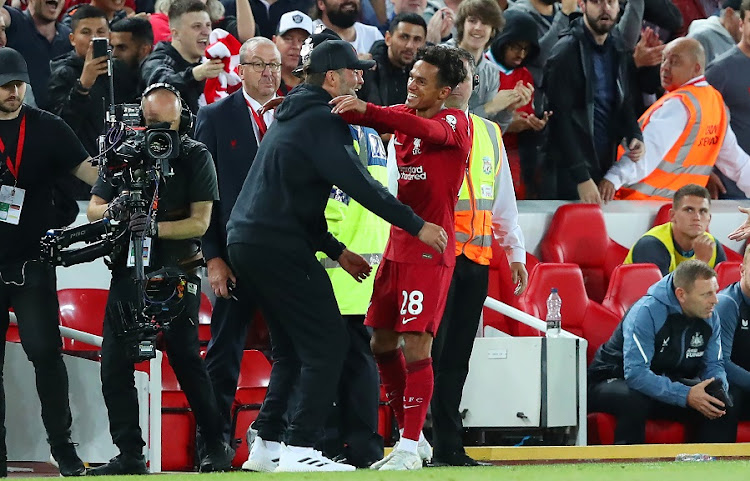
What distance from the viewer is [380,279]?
6.85 metres

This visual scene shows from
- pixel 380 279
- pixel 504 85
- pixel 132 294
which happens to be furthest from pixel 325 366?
pixel 504 85

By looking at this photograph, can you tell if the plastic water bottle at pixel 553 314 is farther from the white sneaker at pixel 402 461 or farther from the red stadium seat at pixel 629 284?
the white sneaker at pixel 402 461

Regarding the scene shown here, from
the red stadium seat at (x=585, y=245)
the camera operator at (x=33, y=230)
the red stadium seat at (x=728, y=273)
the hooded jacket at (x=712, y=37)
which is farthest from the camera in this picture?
the hooded jacket at (x=712, y=37)

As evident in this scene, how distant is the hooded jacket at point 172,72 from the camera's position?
8938mm

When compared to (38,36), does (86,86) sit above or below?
below

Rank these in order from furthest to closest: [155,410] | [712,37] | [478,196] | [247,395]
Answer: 1. [712,37]
2. [247,395]
3. [155,410]
4. [478,196]

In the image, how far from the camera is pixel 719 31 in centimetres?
1228

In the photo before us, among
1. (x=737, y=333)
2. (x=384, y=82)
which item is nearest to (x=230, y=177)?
(x=384, y=82)

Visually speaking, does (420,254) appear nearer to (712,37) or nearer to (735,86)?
(735,86)

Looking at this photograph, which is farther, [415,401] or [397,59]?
[397,59]

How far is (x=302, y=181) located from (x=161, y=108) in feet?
3.28

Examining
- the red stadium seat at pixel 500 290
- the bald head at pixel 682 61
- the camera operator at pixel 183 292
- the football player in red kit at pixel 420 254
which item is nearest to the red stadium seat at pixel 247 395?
→ the camera operator at pixel 183 292

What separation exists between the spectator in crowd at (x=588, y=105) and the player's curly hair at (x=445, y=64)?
347 cm

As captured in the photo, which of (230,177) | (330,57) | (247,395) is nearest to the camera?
(330,57)
